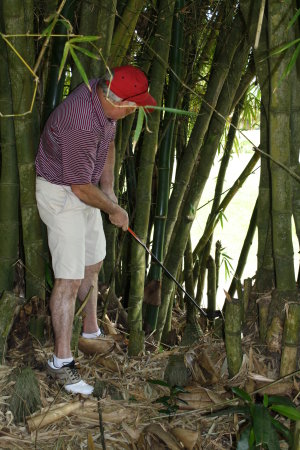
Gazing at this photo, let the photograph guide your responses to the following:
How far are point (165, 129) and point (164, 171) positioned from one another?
0.21 m

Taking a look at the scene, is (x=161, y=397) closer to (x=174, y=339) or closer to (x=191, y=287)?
(x=174, y=339)

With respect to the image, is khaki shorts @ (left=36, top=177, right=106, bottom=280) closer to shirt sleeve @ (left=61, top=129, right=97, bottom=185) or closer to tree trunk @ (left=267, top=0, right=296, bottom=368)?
shirt sleeve @ (left=61, top=129, right=97, bottom=185)

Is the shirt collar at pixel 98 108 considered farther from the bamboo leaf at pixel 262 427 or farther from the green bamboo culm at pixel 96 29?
the bamboo leaf at pixel 262 427

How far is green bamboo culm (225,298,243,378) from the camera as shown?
204 cm

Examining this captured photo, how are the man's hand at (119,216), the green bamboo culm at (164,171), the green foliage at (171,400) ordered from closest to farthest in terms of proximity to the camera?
the green foliage at (171,400) → the man's hand at (119,216) → the green bamboo culm at (164,171)

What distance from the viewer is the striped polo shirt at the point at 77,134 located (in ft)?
7.13

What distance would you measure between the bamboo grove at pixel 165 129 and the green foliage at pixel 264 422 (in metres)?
0.23

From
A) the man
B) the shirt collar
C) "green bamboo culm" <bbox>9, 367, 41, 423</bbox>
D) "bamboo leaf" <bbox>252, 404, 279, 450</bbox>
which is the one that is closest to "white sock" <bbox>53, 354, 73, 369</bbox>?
the man

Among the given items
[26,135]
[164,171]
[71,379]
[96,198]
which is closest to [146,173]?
[164,171]

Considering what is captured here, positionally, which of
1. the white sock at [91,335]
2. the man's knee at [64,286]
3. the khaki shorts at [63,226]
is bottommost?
the white sock at [91,335]

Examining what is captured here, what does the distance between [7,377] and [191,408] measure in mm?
667

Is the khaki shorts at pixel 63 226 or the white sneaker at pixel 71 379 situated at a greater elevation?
the khaki shorts at pixel 63 226

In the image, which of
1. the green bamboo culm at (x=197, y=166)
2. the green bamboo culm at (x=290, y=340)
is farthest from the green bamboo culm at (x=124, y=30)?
the green bamboo culm at (x=290, y=340)

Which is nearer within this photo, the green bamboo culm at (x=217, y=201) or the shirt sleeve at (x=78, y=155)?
the shirt sleeve at (x=78, y=155)
